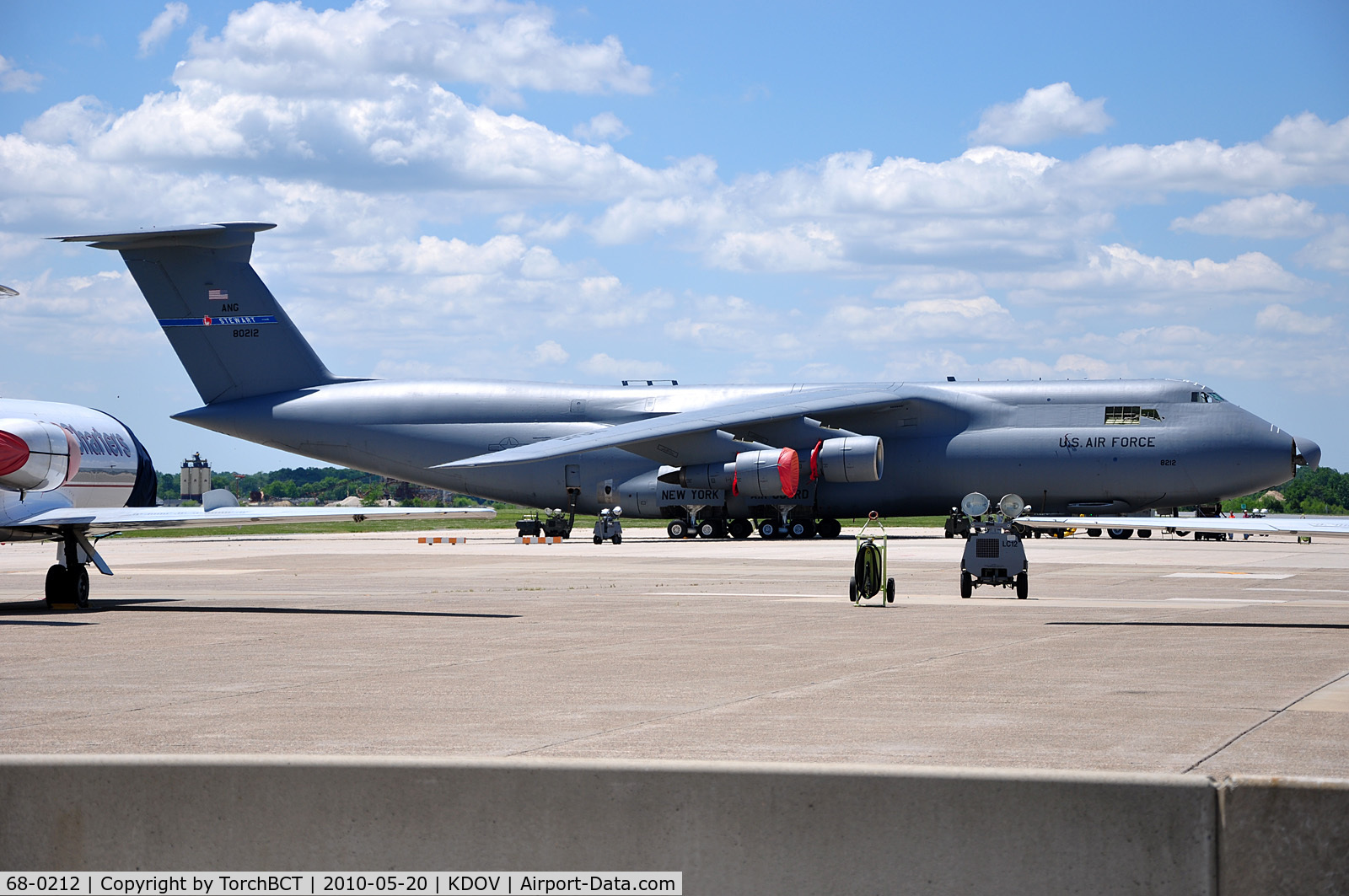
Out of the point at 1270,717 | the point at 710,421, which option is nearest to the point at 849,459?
the point at 710,421

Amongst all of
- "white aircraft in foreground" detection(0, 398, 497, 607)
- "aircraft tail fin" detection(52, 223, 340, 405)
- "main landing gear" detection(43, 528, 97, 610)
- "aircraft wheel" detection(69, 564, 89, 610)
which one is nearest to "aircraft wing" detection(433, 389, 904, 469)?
"aircraft tail fin" detection(52, 223, 340, 405)

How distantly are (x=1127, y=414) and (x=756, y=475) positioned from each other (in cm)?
1076

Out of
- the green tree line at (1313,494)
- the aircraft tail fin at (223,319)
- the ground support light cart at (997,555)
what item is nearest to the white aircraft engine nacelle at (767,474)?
the aircraft tail fin at (223,319)

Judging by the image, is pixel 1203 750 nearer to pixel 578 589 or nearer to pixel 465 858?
pixel 465 858

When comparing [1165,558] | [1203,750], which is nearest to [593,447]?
[1165,558]

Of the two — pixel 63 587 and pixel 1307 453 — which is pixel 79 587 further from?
pixel 1307 453

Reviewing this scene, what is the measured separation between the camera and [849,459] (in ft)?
129

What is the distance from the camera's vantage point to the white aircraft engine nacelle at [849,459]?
39.0 m

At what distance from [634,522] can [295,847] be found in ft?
204

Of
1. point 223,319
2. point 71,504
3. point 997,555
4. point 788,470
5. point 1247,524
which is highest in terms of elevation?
point 223,319

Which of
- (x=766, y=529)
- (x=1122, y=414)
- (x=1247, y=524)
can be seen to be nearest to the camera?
(x=1247, y=524)

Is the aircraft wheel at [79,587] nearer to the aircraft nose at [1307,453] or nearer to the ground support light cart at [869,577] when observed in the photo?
the ground support light cart at [869,577]

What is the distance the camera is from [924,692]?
9.55 metres

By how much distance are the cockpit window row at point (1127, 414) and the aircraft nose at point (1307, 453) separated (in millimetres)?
4059
